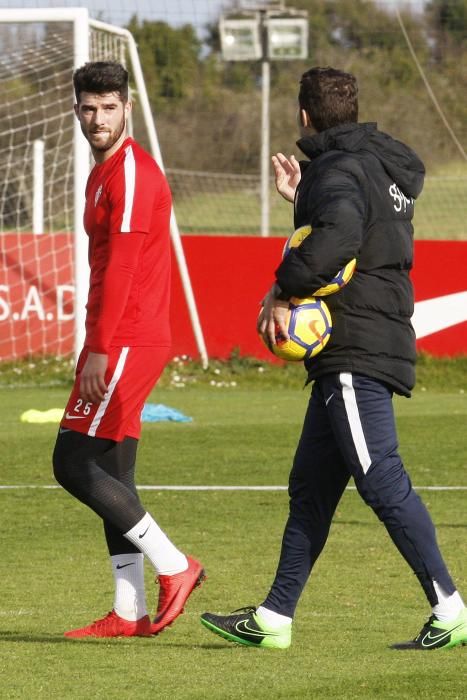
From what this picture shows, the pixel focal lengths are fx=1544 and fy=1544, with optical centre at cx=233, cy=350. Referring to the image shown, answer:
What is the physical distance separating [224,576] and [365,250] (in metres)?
2.46

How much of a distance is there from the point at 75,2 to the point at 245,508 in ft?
45.3

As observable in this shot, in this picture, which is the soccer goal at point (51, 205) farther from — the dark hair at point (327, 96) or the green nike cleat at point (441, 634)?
the green nike cleat at point (441, 634)

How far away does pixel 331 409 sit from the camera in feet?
17.8

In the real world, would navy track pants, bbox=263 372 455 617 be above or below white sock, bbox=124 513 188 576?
above

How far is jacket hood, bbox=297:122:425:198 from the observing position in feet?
17.6

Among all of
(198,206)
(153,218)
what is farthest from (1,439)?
(198,206)

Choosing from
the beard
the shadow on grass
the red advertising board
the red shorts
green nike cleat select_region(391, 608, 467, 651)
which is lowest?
the red advertising board

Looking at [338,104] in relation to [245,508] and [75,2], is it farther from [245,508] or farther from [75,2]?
[75,2]

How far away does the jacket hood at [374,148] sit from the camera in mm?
5375

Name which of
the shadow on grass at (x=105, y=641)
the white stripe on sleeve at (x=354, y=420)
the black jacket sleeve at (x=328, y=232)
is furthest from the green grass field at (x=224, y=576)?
the black jacket sleeve at (x=328, y=232)

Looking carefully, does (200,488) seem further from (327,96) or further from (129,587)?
(327,96)

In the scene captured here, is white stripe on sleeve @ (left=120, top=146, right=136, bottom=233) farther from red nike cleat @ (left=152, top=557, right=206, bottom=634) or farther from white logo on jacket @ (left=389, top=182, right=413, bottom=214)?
red nike cleat @ (left=152, top=557, right=206, bottom=634)

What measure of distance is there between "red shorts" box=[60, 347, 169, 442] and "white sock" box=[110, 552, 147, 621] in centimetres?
50

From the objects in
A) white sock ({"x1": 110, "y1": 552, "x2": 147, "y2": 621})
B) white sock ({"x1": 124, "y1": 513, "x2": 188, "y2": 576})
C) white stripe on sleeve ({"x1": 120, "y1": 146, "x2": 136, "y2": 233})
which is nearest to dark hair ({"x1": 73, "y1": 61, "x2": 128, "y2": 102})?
white stripe on sleeve ({"x1": 120, "y1": 146, "x2": 136, "y2": 233})
